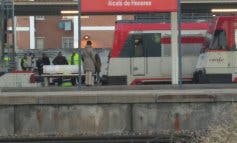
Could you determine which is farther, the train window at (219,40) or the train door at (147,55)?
the train door at (147,55)

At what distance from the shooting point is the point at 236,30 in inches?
903

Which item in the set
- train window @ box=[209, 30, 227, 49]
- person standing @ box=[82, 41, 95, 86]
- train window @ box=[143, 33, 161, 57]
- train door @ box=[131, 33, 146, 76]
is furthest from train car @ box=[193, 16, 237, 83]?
person standing @ box=[82, 41, 95, 86]

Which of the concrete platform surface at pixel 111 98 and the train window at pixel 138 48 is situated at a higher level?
the train window at pixel 138 48

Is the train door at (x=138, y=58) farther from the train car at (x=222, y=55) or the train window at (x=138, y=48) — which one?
the train car at (x=222, y=55)

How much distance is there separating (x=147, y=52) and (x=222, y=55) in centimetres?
337

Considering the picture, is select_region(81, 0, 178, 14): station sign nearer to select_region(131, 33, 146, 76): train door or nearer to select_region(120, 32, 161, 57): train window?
select_region(120, 32, 161, 57): train window

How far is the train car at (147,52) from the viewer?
81.7 feet

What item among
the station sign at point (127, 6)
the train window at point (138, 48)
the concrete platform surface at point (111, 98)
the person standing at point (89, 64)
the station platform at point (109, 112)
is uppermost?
the station sign at point (127, 6)

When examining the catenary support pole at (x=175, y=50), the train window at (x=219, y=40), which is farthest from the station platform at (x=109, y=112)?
the train window at (x=219, y=40)

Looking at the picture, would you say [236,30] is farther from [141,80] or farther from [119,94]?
[119,94]

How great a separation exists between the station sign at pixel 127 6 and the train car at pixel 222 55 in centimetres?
493

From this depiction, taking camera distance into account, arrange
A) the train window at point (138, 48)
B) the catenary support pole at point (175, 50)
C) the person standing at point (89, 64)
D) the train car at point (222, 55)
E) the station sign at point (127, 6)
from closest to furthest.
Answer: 1. the station sign at point (127, 6)
2. the catenary support pole at point (175, 50)
3. the train car at point (222, 55)
4. the person standing at point (89, 64)
5. the train window at point (138, 48)

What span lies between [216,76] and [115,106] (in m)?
7.68

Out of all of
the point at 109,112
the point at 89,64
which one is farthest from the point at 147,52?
the point at 109,112
